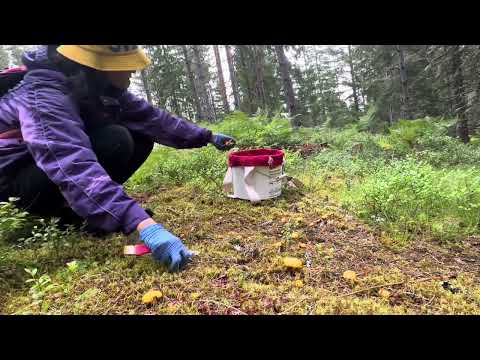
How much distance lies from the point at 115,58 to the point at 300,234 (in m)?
1.82

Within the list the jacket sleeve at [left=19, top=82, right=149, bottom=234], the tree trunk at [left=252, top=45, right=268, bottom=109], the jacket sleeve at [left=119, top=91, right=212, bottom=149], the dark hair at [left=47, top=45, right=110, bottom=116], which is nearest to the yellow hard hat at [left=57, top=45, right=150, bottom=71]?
the dark hair at [left=47, top=45, right=110, bottom=116]

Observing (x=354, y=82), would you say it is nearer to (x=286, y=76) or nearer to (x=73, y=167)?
(x=286, y=76)

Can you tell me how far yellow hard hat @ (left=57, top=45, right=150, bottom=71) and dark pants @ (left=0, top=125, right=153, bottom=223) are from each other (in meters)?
0.56

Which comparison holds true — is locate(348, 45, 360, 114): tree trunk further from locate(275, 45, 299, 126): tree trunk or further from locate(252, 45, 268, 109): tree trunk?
locate(275, 45, 299, 126): tree trunk

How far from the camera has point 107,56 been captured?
7.61ft

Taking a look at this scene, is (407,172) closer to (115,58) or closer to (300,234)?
(300,234)

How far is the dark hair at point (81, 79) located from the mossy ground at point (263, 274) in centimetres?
102

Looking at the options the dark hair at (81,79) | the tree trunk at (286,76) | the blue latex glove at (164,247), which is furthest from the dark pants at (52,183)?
the tree trunk at (286,76)

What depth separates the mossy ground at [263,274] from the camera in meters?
1.59

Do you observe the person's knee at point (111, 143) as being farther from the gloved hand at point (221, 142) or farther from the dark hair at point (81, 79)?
the gloved hand at point (221, 142)

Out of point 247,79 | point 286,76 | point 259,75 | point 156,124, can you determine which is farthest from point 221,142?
point 247,79

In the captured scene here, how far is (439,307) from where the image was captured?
5.09ft
